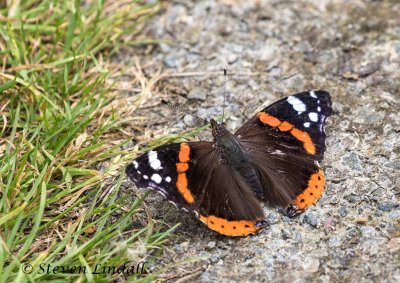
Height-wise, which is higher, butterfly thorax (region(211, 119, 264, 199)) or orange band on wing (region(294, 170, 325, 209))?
butterfly thorax (region(211, 119, 264, 199))

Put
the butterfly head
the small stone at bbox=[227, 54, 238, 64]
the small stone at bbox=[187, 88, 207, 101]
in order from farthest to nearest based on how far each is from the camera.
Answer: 1. the small stone at bbox=[227, 54, 238, 64]
2. the small stone at bbox=[187, 88, 207, 101]
3. the butterfly head

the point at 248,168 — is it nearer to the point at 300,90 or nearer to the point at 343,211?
the point at 343,211

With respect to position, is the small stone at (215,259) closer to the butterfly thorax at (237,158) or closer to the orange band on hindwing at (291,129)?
the butterfly thorax at (237,158)

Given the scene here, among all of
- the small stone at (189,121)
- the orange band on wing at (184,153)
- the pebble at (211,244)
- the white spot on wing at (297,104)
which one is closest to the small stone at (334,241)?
the pebble at (211,244)

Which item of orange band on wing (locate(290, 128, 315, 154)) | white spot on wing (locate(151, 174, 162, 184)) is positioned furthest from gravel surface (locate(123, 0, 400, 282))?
white spot on wing (locate(151, 174, 162, 184))

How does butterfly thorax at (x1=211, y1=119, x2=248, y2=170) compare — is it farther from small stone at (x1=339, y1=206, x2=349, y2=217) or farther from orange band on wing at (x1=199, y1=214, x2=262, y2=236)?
small stone at (x1=339, y1=206, x2=349, y2=217)

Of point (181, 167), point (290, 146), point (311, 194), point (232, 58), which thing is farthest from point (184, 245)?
point (232, 58)
